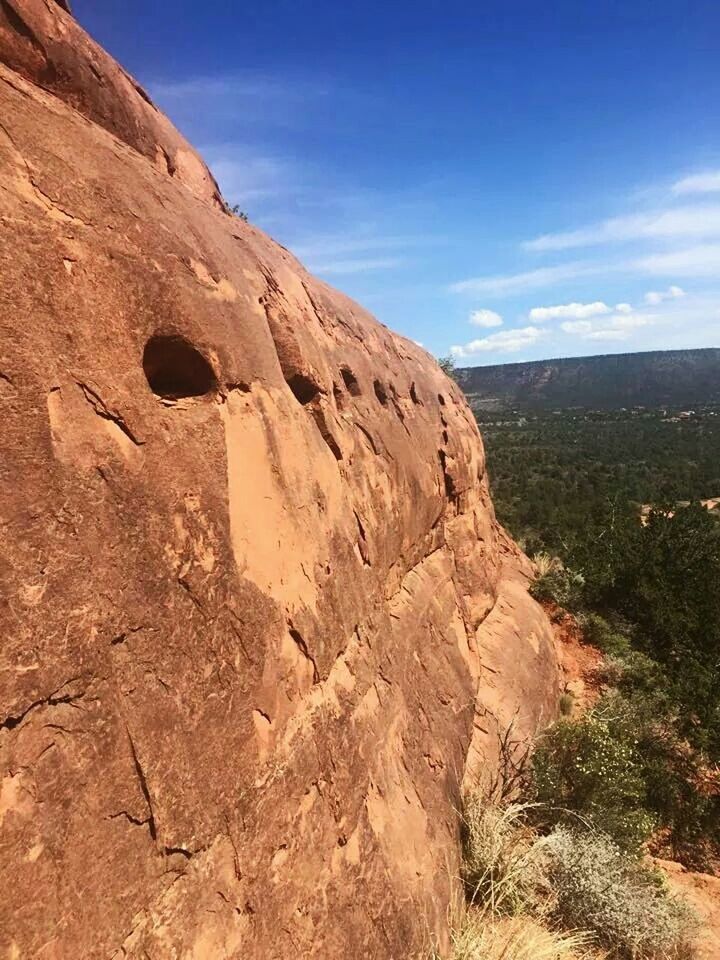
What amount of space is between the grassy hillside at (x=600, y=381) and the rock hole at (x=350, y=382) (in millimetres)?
129489

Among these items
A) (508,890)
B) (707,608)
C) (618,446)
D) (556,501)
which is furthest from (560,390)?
(508,890)

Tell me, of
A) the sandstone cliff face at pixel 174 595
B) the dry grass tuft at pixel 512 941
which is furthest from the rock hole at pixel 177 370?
the dry grass tuft at pixel 512 941

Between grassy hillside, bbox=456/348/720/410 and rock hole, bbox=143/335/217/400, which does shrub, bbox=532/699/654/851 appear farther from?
grassy hillside, bbox=456/348/720/410

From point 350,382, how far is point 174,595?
156 inches

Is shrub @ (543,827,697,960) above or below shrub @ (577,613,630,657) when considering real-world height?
above

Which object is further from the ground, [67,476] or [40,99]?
[40,99]

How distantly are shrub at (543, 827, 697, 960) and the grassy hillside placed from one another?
129712mm

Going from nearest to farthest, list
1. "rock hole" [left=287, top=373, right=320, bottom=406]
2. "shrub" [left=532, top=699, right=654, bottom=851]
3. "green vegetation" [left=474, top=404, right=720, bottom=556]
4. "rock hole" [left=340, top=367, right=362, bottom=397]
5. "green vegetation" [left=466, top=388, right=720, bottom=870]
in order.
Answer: "rock hole" [left=287, top=373, right=320, bottom=406] < "rock hole" [left=340, top=367, right=362, bottom=397] < "shrub" [left=532, top=699, right=654, bottom=851] < "green vegetation" [left=466, top=388, right=720, bottom=870] < "green vegetation" [left=474, top=404, right=720, bottom=556]

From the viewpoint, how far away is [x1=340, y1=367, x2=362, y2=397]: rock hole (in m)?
6.44

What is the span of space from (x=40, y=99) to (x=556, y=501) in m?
27.6

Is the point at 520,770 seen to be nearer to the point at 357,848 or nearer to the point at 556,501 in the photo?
the point at 357,848

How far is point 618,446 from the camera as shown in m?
58.8

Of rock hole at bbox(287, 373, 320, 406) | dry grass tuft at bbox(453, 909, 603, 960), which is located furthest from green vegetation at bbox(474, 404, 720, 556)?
rock hole at bbox(287, 373, 320, 406)

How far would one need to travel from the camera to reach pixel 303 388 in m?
5.23
